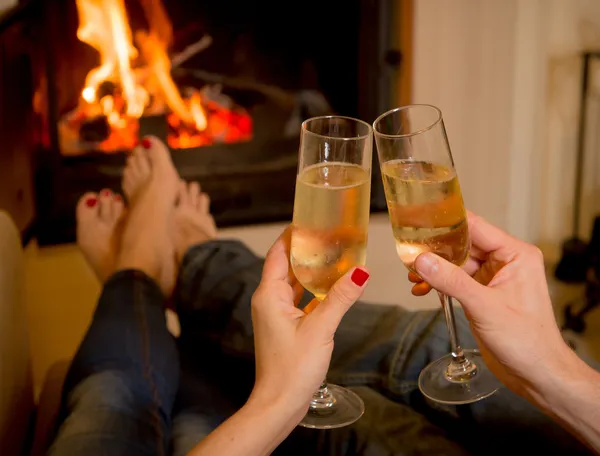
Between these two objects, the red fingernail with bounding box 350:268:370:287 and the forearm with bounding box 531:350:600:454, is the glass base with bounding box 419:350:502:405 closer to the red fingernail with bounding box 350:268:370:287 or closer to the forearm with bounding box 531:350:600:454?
the forearm with bounding box 531:350:600:454

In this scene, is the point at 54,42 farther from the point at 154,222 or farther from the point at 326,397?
the point at 326,397

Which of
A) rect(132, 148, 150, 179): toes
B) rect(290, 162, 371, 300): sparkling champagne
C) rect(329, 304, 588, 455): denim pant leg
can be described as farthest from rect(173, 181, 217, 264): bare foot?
rect(290, 162, 371, 300): sparkling champagne

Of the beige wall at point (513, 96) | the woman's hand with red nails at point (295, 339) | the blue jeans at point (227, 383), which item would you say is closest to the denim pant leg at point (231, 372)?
the blue jeans at point (227, 383)

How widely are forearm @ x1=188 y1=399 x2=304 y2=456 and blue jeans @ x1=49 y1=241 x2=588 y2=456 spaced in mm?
209

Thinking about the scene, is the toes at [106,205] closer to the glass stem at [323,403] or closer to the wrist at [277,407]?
the glass stem at [323,403]

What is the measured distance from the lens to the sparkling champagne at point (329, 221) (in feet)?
2.75

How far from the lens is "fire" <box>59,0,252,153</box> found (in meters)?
1.88

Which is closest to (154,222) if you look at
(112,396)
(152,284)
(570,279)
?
(152,284)

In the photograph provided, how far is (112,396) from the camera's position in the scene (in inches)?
41.0

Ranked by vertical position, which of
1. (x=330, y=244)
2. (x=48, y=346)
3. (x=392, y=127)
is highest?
(x=392, y=127)

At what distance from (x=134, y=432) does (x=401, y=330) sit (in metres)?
0.46

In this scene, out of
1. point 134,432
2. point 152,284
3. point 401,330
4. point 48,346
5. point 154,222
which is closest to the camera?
point 134,432

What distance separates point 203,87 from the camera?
202 centimetres

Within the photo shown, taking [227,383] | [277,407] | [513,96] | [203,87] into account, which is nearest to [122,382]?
[227,383]
